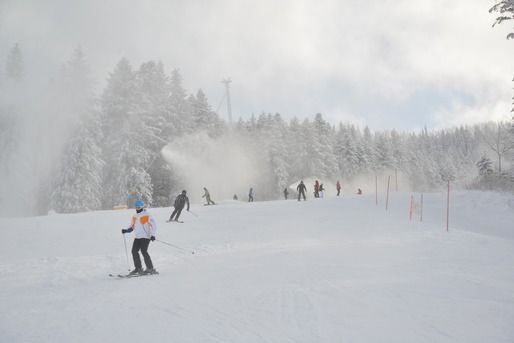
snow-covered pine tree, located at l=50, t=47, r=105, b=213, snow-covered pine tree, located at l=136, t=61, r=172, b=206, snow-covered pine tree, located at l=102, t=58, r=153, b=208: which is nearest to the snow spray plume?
snow-covered pine tree, located at l=136, t=61, r=172, b=206

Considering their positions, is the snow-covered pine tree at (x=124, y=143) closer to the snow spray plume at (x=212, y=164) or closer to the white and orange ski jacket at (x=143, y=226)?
the snow spray plume at (x=212, y=164)

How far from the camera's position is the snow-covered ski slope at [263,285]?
16.5 feet

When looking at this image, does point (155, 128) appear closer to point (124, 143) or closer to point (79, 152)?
point (124, 143)

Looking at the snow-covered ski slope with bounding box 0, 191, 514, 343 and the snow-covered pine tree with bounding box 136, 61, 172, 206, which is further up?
the snow-covered pine tree with bounding box 136, 61, 172, 206

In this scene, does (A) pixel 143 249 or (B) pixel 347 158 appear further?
(B) pixel 347 158

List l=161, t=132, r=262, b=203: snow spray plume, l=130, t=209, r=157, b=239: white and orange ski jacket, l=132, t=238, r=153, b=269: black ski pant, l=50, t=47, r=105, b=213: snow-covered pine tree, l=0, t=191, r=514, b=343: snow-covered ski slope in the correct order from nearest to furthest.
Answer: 1. l=0, t=191, r=514, b=343: snow-covered ski slope
2. l=132, t=238, r=153, b=269: black ski pant
3. l=130, t=209, r=157, b=239: white and orange ski jacket
4. l=50, t=47, r=105, b=213: snow-covered pine tree
5. l=161, t=132, r=262, b=203: snow spray plume

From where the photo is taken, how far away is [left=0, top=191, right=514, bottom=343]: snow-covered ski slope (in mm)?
5035

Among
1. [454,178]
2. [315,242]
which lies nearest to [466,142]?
[454,178]

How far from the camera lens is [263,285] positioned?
7445mm

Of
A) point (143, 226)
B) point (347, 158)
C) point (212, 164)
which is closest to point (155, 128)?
point (212, 164)

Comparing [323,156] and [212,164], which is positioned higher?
[323,156]

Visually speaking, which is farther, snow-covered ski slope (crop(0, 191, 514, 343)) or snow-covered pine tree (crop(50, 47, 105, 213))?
snow-covered pine tree (crop(50, 47, 105, 213))

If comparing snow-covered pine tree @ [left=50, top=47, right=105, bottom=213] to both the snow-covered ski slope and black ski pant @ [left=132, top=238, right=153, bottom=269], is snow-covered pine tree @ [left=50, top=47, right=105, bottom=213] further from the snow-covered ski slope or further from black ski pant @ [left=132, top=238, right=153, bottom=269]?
black ski pant @ [left=132, top=238, right=153, bottom=269]

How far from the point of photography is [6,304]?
Result: 714cm
